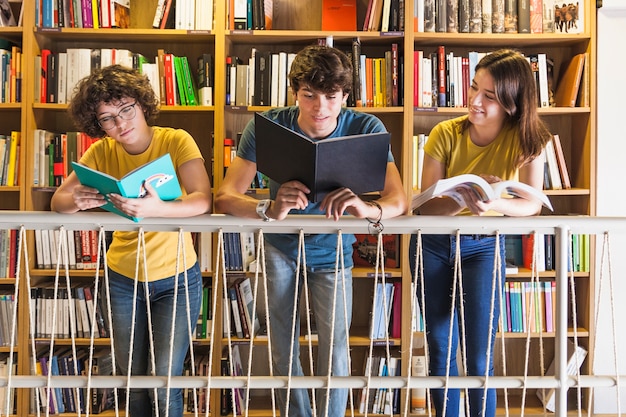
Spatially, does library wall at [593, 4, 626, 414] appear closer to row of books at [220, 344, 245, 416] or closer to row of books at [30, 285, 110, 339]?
row of books at [220, 344, 245, 416]

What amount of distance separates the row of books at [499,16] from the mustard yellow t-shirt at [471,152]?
52.0 inches

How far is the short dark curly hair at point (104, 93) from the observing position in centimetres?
216

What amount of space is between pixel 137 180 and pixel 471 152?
3.42 ft

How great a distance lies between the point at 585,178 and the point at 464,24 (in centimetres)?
96

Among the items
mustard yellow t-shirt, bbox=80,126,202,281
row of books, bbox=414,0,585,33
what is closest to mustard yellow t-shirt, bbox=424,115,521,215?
mustard yellow t-shirt, bbox=80,126,202,281

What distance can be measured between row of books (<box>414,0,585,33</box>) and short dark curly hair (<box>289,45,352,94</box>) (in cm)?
154

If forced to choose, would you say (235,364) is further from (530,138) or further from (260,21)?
(530,138)

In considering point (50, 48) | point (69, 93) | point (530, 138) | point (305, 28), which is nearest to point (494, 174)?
point (530, 138)

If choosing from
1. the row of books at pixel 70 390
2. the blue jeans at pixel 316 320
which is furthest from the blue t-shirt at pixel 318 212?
the row of books at pixel 70 390

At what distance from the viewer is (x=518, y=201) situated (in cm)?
209

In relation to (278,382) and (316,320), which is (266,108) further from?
(278,382)

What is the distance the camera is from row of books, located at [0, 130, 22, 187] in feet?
11.5

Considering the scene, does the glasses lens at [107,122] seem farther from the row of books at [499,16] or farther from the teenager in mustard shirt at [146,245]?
the row of books at [499,16]

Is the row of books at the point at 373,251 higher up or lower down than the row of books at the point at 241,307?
higher up
